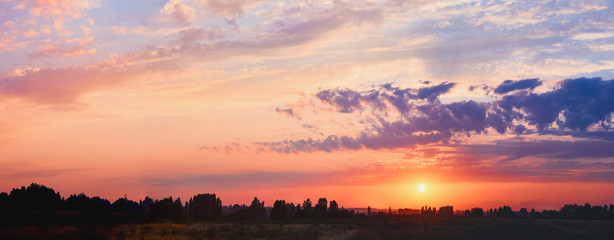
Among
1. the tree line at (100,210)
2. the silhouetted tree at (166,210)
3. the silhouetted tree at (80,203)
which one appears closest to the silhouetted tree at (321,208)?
the tree line at (100,210)

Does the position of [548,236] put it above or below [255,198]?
below

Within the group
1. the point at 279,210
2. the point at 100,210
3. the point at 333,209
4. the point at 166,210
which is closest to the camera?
the point at 100,210

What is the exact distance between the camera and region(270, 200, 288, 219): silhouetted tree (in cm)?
14359

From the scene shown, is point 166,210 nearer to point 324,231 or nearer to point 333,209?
point 324,231

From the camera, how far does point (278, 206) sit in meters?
150

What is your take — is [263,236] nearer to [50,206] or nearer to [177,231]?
[177,231]

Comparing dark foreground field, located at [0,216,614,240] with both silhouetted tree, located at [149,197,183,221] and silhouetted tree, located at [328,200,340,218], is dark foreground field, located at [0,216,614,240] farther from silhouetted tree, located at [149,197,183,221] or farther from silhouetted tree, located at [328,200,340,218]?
silhouetted tree, located at [328,200,340,218]

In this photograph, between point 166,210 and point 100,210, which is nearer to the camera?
point 100,210

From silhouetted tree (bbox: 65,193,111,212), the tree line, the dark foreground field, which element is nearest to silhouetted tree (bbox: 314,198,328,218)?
the tree line

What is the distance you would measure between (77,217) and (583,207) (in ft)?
492

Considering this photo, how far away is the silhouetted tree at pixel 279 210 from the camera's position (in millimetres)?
Answer: 143587

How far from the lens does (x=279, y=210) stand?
147375 millimetres

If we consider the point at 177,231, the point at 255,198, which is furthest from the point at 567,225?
the point at 255,198

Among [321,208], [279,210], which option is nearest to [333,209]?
[321,208]
